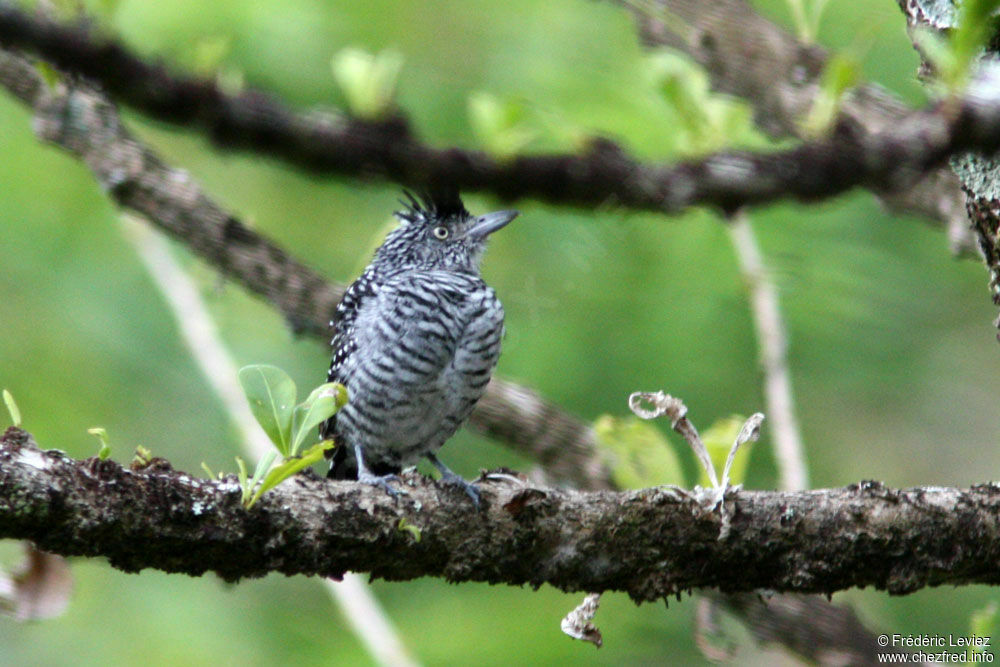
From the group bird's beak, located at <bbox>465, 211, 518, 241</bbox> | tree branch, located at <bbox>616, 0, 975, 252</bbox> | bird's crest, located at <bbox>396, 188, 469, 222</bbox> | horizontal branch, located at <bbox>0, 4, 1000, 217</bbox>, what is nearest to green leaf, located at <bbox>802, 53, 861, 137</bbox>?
horizontal branch, located at <bbox>0, 4, 1000, 217</bbox>

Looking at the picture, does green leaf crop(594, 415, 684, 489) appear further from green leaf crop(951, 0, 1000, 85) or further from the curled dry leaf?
green leaf crop(951, 0, 1000, 85)

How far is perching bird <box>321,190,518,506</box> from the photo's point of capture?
374 cm

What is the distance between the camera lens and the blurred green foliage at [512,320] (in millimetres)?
4453

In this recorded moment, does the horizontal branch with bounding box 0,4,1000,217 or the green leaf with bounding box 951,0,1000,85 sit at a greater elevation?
the green leaf with bounding box 951,0,1000,85

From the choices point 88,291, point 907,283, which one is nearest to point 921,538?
point 907,283

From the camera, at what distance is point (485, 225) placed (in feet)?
14.2

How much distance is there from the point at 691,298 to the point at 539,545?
7.32 ft

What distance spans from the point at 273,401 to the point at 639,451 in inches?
49.6

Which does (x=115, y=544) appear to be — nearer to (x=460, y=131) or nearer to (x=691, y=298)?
(x=691, y=298)

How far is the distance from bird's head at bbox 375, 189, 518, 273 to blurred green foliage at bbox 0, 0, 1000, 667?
14cm

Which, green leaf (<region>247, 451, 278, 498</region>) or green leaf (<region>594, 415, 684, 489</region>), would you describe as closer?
green leaf (<region>247, 451, 278, 498</region>)

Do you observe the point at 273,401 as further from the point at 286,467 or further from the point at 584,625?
the point at 584,625

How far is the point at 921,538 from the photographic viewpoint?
242 cm

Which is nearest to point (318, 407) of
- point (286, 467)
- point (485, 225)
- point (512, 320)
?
point (286, 467)
